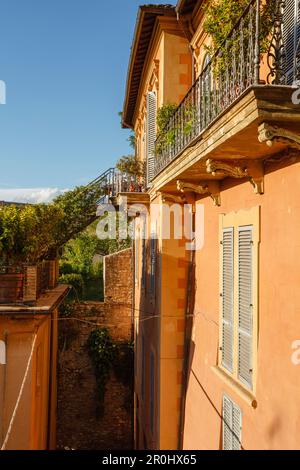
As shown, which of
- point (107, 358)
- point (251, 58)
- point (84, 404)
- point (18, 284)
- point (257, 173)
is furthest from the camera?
point (107, 358)

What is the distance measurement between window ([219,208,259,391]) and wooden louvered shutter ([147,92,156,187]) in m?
5.12

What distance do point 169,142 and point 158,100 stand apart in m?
3.21

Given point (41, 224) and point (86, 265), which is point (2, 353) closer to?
point (41, 224)

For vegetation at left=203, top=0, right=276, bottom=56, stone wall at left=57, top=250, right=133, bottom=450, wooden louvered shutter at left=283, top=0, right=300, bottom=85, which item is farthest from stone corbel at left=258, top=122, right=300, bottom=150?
stone wall at left=57, top=250, right=133, bottom=450

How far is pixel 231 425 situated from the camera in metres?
5.98

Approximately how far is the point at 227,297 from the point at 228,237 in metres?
0.88

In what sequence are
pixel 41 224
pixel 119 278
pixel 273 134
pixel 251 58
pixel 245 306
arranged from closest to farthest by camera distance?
pixel 273 134 < pixel 251 58 < pixel 245 306 < pixel 41 224 < pixel 119 278

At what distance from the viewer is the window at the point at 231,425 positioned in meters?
5.69

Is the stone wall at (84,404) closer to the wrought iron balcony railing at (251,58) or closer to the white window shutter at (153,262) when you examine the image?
the white window shutter at (153,262)

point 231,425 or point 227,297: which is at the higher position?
point 227,297

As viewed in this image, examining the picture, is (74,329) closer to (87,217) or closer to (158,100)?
(87,217)

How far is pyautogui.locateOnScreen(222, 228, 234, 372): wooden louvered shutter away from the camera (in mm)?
6152

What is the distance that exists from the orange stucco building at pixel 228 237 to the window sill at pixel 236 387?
34mm

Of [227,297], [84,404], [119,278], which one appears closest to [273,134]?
[227,297]
